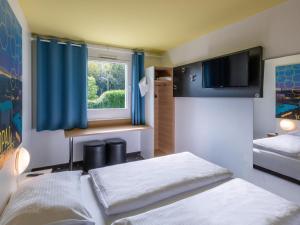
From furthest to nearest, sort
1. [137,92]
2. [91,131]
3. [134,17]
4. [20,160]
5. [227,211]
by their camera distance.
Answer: [137,92], [91,131], [134,17], [20,160], [227,211]

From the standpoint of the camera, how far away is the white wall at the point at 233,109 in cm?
200

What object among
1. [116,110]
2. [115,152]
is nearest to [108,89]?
[116,110]

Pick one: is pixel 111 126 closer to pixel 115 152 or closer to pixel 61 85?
pixel 115 152

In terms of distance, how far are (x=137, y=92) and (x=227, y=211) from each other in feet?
9.36

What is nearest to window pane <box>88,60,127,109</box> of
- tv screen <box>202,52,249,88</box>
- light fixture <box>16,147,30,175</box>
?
tv screen <box>202,52,249,88</box>

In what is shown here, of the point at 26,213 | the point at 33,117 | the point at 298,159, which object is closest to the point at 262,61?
the point at 298,159

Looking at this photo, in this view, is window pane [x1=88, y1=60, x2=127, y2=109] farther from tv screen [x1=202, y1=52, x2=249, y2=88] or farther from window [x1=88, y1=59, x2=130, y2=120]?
tv screen [x1=202, y1=52, x2=249, y2=88]

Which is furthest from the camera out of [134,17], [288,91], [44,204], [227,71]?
[227,71]

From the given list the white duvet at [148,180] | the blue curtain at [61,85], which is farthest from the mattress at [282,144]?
the blue curtain at [61,85]

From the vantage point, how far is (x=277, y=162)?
2.16 m

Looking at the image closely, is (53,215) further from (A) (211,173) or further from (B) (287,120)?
(B) (287,120)

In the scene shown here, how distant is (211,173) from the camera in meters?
1.68

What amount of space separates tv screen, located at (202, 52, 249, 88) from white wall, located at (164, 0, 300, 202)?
186 millimetres

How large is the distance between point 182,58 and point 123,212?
290cm
